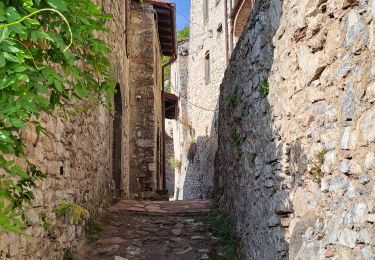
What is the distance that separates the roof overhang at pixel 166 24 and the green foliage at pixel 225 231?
21.2 feet

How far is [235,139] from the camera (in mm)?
5074

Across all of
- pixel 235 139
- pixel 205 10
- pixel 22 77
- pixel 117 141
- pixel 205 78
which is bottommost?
pixel 22 77

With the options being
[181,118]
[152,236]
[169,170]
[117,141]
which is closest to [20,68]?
[152,236]

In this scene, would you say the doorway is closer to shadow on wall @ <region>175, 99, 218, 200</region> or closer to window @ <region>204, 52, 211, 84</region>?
shadow on wall @ <region>175, 99, 218, 200</region>

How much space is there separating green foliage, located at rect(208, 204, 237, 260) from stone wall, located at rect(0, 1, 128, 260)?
1524mm

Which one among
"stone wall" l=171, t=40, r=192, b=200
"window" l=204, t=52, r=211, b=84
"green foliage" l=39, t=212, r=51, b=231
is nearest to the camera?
"green foliage" l=39, t=212, r=51, b=231

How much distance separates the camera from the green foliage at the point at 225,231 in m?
4.76

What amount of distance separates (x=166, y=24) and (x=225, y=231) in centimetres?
833

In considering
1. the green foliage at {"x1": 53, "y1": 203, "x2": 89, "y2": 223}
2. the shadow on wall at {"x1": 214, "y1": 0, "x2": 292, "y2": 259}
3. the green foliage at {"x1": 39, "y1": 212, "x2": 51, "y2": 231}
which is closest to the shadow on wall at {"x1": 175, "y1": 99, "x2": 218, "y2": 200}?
the shadow on wall at {"x1": 214, "y1": 0, "x2": 292, "y2": 259}

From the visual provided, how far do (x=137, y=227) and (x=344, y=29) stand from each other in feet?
13.6

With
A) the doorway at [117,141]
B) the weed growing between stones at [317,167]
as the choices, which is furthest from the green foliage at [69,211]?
the doorway at [117,141]

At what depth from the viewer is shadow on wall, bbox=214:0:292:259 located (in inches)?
135

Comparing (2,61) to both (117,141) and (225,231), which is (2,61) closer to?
(225,231)

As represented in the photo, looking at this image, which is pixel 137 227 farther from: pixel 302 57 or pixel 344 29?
pixel 344 29
